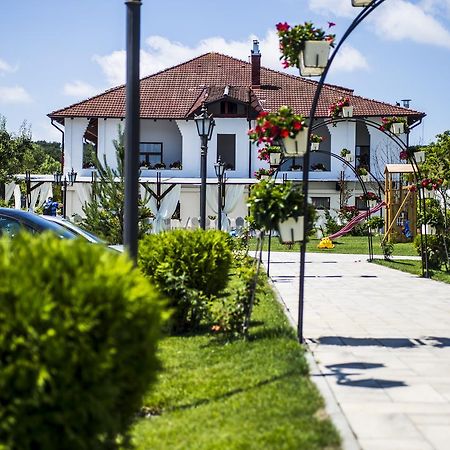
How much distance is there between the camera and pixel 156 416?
19.7ft

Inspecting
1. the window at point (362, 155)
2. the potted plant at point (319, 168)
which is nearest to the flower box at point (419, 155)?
the potted plant at point (319, 168)

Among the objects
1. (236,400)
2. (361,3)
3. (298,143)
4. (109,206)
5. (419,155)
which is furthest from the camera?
(109,206)

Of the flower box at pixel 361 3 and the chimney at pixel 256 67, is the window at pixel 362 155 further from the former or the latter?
the flower box at pixel 361 3

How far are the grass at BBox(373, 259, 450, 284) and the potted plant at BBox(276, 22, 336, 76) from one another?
895 centimetres

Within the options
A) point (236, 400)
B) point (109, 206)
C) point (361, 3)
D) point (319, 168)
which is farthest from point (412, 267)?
point (319, 168)

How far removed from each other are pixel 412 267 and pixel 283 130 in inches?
515

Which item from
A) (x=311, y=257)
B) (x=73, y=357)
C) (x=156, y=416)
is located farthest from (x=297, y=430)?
(x=311, y=257)

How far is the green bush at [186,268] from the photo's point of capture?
982cm

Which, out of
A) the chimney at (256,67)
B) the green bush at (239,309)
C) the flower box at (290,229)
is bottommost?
the green bush at (239,309)

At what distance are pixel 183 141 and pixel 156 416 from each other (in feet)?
136

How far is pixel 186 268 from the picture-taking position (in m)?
10.2

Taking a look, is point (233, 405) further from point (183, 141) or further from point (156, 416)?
point (183, 141)

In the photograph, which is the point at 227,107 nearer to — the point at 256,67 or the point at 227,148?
the point at 227,148

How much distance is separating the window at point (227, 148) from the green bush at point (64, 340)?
144 feet
